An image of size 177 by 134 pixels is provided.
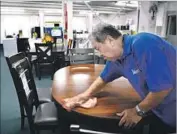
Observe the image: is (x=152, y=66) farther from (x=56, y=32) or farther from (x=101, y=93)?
(x=56, y=32)

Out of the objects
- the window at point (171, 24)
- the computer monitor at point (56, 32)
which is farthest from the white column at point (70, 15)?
the window at point (171, 24)

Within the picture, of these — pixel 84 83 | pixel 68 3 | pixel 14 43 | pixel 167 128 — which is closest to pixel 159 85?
pixel 167 128

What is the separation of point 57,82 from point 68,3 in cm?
428

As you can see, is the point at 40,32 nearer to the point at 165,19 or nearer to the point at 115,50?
the point at 165,19

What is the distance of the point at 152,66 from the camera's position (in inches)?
37.0

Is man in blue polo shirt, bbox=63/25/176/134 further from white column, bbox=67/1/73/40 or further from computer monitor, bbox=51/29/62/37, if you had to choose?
computer monitor, bbox=51/29/62/37

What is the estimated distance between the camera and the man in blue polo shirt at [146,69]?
0.94 meters

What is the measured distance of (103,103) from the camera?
1296 mm

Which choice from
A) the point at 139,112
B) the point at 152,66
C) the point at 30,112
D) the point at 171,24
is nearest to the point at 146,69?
the point at 152,66

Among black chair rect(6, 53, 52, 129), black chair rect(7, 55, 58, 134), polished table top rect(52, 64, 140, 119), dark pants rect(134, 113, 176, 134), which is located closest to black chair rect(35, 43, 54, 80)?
black chair rect(6, 53, 52, 129)

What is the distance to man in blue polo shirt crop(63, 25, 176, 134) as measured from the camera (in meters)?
0.94

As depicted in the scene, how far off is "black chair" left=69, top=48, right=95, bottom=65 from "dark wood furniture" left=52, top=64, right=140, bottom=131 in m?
0.88

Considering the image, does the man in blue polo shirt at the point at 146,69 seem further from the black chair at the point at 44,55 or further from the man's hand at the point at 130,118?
the black chair at the point at 44,55

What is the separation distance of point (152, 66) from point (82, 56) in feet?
6.91
